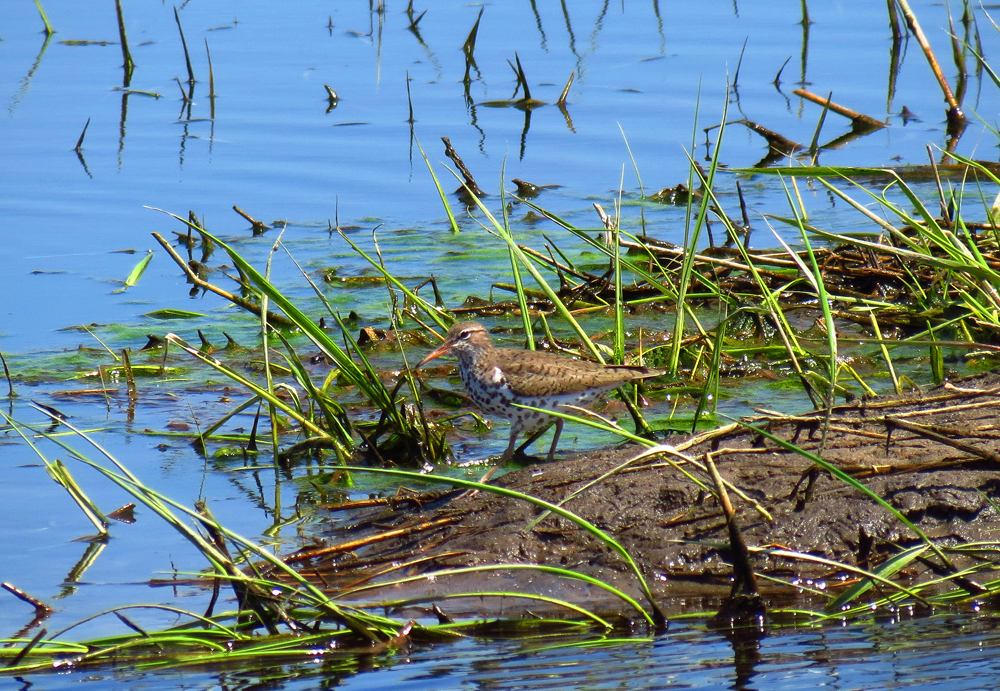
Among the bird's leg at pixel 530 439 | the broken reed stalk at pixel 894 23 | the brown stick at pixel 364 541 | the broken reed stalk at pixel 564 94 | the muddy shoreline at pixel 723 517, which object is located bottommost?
the bird's leg at pixel 530 439

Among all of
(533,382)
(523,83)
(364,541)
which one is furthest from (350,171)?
(364,541)

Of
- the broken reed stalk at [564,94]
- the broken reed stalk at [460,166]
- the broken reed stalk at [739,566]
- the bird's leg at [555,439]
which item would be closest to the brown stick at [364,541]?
the bird's leg at [555,439]

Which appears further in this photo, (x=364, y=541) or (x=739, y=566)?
(x=364, y=541)

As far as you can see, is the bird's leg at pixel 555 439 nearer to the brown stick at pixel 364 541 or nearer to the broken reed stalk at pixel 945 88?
the brown stick at pixel 364 541

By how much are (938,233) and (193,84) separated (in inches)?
399

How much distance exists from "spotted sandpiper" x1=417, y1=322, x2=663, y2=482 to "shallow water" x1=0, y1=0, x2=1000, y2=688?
53cm

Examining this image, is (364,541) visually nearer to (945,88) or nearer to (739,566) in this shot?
(739,566)

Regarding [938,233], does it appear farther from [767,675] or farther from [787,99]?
[787,99]

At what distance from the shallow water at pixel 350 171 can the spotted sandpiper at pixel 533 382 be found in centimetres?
A: 53

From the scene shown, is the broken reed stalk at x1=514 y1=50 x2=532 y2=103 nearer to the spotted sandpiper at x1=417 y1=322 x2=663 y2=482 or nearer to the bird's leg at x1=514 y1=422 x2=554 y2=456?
Answer: the spotted sandpiper at x1=417 y1=322 x2=663 y2=482

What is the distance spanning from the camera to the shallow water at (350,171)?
15.5ft

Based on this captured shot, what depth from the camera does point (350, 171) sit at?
38.1 ft

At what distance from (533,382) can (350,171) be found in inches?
235

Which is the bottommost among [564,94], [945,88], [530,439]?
[530,439]
